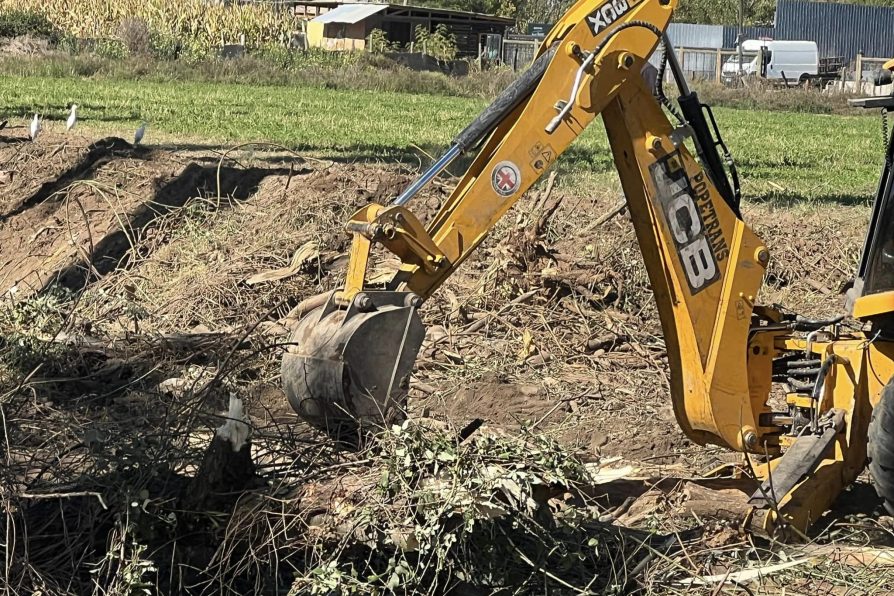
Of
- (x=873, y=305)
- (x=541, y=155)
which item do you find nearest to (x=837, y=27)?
(x=873, y=305)

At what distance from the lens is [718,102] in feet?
118

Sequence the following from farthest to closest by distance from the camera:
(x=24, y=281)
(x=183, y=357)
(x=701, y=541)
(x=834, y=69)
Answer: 1. (x=834, y=69)
2. (x=24, y=281)
3. (x=183, y=357)
4. (x=701, y=541)

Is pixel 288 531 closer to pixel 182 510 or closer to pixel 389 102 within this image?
pixel 182 510

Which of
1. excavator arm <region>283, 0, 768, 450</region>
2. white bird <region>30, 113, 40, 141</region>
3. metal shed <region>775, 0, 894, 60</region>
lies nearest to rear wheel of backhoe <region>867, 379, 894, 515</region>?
excavator arm <region>283, 0, 768, 450</region>

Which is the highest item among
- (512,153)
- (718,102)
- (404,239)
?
(512,153)

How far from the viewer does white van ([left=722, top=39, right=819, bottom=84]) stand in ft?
164

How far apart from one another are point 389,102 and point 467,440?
952 inches

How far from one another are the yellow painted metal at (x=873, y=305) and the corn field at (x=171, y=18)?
36257 mm

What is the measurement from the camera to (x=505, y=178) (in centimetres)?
504

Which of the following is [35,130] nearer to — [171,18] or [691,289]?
[691,289]

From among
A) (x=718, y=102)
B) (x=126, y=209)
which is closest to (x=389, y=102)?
(x=718, y=102)

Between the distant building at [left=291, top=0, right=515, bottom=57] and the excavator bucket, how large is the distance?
160ft

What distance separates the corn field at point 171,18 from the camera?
1619 inches

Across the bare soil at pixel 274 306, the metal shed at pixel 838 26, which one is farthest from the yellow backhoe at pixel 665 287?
the metal shed at pixel 838 26
